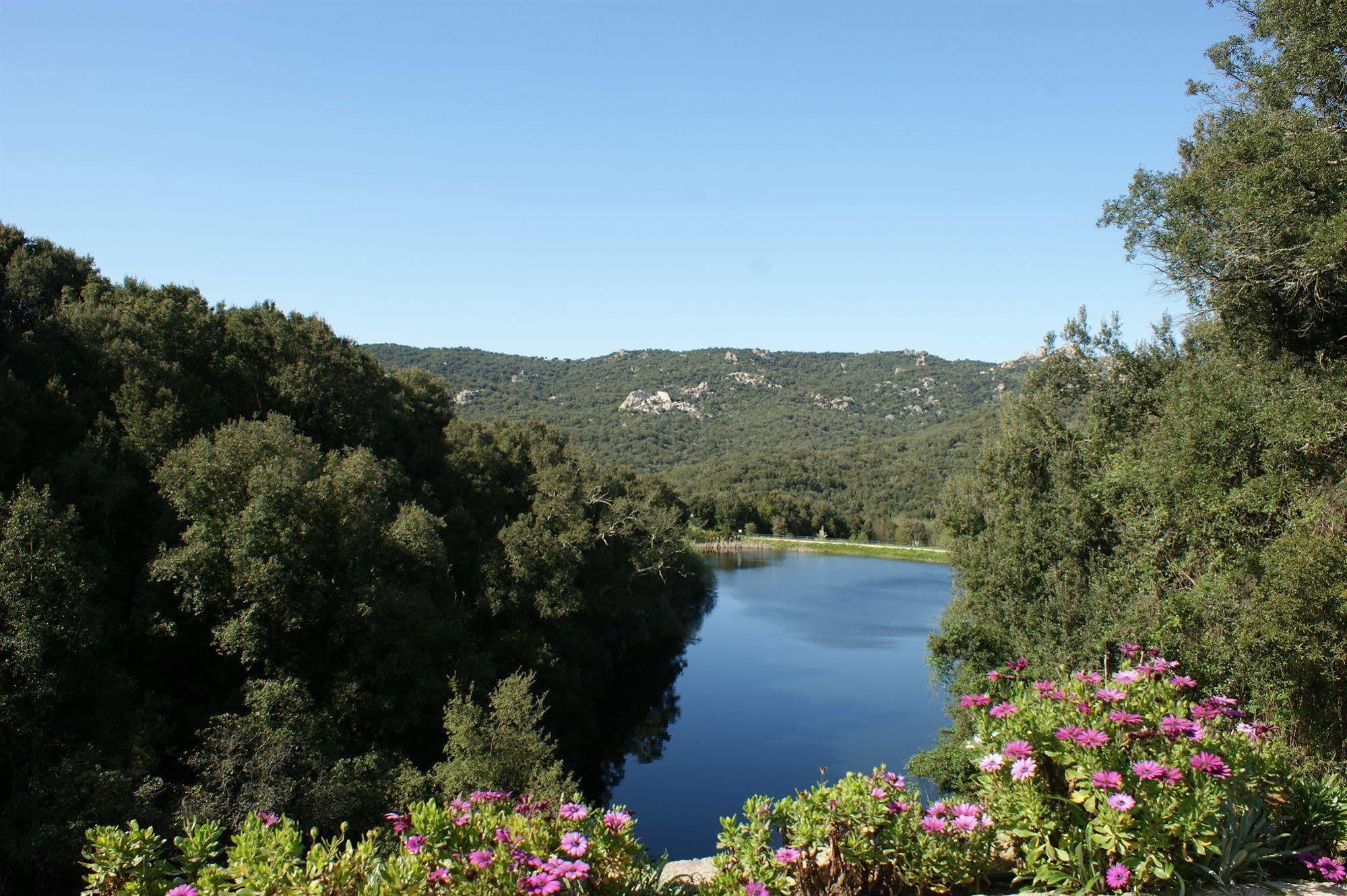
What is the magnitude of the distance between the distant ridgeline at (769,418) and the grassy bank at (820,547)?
2040mm

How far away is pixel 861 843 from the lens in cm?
382

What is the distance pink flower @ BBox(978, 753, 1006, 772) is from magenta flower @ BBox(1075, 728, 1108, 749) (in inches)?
15.3

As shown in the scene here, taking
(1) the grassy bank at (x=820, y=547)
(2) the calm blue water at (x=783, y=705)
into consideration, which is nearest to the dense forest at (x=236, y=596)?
(2) the calm blue water at (x=783, y=705)

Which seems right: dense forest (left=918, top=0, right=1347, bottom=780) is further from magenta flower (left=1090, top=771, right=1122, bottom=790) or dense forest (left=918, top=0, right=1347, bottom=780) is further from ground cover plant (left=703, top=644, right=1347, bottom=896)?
magenta flower (left=1090, top=771, right=1122, bottom=790)

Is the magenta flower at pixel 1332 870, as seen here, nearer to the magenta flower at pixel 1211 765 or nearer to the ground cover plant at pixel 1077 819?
the ground cover plant at pixel 1077 819

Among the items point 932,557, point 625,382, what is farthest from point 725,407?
point 932,557

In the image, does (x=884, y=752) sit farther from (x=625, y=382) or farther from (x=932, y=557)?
(x=625, y=382)

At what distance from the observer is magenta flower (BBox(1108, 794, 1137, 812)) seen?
3.44 m

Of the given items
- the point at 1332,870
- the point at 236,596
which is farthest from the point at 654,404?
the point at 1332,870

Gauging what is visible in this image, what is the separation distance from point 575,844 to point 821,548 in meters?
70.0

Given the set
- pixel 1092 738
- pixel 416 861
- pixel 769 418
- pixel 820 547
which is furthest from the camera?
pixel 769 418

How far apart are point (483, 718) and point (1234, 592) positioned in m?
11.7

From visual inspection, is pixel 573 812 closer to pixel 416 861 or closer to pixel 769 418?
pixel 416 861

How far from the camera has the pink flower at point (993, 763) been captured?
157 inches
